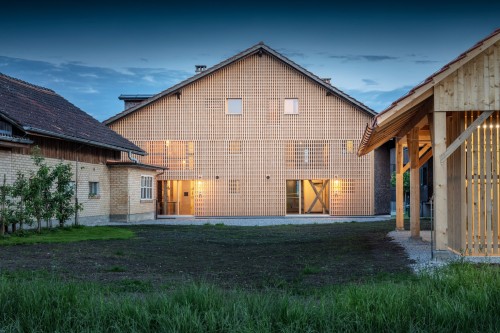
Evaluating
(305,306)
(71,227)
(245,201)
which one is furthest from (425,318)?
(245,201)

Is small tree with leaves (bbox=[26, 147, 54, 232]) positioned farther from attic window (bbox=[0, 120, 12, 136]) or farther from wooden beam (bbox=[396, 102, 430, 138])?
wooden beam (bbox=[396, 102, 430, 138])

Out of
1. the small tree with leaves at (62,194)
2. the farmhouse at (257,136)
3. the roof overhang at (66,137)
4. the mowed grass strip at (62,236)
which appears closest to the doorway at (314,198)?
the farmhouse at (257,136)

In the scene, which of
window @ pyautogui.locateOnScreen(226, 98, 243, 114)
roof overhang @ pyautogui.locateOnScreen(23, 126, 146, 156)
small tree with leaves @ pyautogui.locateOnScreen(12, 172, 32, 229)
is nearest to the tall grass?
small tree with leaves @ pyautogui.locateOnScreen(12, 172, 32, 229)

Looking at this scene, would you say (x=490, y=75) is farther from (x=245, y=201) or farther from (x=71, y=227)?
(x=245, y=201)

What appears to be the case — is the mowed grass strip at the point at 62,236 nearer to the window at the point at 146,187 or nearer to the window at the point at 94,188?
the window at the point at 94,188

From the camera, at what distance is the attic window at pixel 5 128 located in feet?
61.9

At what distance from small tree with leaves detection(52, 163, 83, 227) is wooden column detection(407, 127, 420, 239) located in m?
11.3

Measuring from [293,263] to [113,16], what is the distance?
12.9 meters

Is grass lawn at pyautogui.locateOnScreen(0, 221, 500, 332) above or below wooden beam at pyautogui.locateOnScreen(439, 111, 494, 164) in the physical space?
below

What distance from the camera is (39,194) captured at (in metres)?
19.1

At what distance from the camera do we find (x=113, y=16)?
20.9 meters

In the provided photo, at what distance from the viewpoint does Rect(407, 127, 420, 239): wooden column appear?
16.0 m

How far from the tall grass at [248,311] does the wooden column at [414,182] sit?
9.60 m

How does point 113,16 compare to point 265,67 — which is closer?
point 113,16
